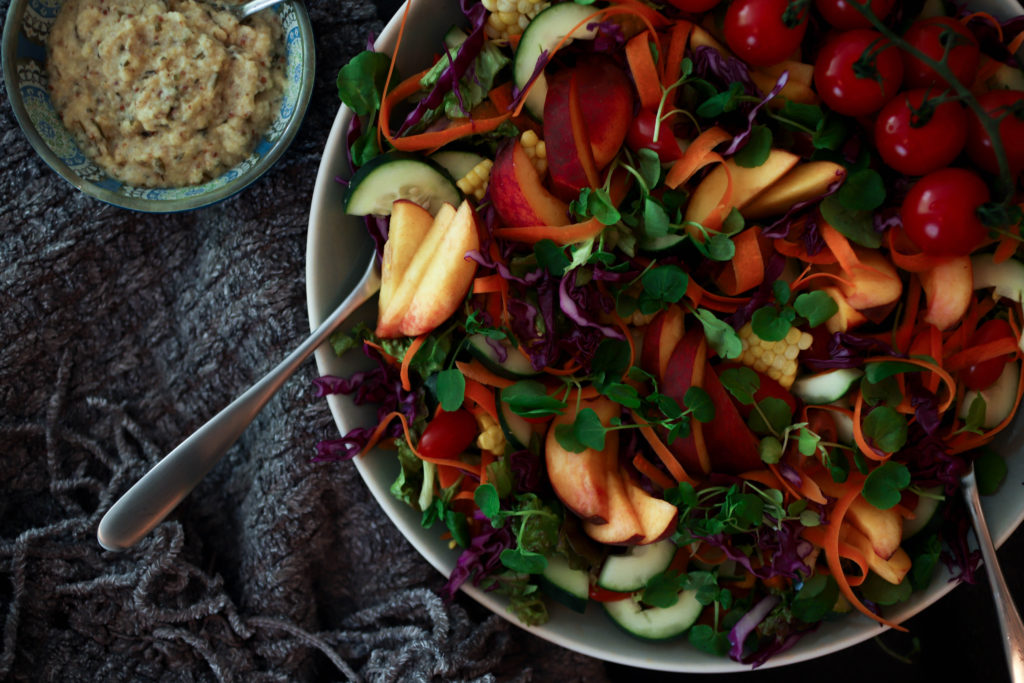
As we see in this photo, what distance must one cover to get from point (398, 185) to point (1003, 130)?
1.32m

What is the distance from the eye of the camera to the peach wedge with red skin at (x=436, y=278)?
5.66 ft

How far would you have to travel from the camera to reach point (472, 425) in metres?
1.92

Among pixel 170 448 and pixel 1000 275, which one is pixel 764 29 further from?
pixel 170 448

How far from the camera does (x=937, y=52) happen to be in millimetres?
1652

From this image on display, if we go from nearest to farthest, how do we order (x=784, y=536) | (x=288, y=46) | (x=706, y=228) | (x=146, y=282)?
1. (x=706, y=228)
2. (x=784, y=536)
3. (x=288, y=46)
4. (x=146, y=282)

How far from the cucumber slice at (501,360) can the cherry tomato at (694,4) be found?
0.86 metres

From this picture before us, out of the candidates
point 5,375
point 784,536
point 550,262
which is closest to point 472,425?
point 550,262

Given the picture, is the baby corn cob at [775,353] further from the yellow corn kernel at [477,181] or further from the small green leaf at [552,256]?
the yellow corn kernel at [477,181]

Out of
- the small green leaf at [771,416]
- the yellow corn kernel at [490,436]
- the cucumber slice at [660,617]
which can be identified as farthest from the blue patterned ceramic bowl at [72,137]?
the cucumber slice at [660,617]

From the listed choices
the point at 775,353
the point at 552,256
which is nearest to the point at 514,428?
the point at 552,256

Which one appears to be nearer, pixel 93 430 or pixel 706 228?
pixel 706 228

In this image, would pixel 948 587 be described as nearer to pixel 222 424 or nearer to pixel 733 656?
pixel 733 656

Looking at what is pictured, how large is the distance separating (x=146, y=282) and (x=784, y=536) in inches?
74.1

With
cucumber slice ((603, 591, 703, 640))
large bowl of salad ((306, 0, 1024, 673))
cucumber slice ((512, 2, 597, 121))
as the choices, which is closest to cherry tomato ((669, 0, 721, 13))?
large bowl of salad ((306, 0, 1024, 673))
